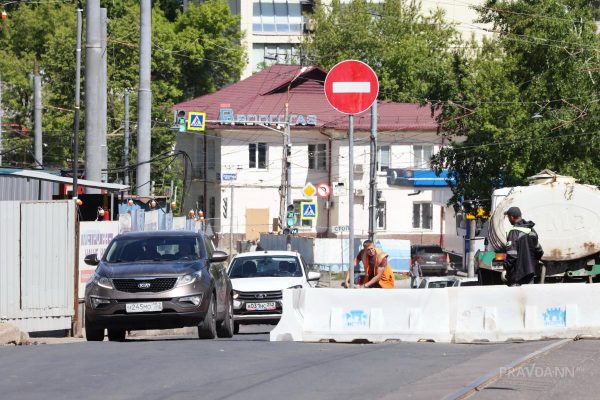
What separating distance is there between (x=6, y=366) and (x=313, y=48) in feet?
240

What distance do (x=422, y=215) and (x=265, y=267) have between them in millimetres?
46727

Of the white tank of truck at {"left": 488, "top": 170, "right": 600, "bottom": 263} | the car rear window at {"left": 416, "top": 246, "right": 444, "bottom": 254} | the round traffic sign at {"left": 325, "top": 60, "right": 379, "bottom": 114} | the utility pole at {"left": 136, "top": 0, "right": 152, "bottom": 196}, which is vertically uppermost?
the utility pole at {"left": 136, "top": 0, "right": 152, "bottom": 196}

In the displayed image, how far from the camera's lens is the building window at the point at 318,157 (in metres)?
71.4

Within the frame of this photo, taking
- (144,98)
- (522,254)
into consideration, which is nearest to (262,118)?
(144,98)

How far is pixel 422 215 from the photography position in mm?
71188

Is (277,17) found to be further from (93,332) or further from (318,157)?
(93,332)

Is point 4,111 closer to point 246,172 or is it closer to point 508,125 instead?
point 246,172

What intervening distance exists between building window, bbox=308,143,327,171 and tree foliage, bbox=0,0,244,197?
800 centimetres

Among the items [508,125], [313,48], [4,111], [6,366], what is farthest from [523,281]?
[313,48]

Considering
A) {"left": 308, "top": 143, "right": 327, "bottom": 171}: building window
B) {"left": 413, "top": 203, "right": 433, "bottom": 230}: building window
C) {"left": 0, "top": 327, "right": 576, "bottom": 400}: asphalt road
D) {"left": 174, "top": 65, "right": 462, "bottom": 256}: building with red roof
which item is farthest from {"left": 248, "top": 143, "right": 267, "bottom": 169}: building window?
{"left": 0, "top": 327, "right": 576, "bottom": 400}: asphalt road

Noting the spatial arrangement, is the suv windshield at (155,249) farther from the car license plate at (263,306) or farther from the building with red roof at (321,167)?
the building with red roof at (321,167)

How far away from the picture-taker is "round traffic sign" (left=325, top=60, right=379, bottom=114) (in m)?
16.9

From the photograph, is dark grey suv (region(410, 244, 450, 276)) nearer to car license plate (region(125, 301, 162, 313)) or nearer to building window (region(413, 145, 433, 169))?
building window (region(413, 145, 433, 169))

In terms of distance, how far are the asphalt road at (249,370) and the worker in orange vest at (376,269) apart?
9.09 feet
